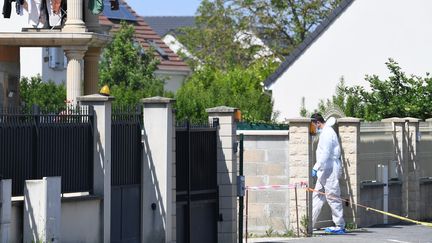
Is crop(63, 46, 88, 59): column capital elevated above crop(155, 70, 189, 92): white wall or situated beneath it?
situated beneath

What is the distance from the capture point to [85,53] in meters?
27.8

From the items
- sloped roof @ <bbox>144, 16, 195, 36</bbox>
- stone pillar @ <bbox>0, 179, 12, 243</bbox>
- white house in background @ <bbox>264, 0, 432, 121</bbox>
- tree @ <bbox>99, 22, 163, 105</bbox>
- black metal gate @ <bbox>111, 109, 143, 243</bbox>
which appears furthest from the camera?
sloped roof @ <bbox>144, 16, 195, 36</bbox>

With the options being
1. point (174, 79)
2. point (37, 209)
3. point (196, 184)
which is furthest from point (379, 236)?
point (174, 79)

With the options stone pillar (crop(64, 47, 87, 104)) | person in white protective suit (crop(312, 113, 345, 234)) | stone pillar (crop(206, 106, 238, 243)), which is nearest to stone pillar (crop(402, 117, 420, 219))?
person in white protective suit (crop(312, 113, 345, 234))

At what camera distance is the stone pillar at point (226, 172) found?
2041cm

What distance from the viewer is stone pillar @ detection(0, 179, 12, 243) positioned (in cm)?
1551

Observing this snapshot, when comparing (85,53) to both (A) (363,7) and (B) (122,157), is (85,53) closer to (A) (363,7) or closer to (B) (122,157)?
(B) (122,157)

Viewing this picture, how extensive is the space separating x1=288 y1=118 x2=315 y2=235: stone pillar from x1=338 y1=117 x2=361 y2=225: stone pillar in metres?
1.99

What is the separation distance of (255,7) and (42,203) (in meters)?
52.7

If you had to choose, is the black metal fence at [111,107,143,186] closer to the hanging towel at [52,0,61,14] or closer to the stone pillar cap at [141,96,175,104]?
the stone pillar cap at [141,96,175,104]

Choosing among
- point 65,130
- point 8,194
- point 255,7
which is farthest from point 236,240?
point 255,7

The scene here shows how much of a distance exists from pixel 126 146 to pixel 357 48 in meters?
27.9

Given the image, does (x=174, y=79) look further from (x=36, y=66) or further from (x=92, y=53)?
(x=92, y=53)

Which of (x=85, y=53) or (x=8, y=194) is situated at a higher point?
(x=85, y=53)
